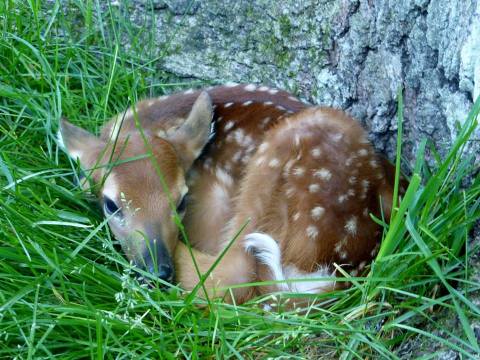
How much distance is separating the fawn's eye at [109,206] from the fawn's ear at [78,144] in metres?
0.24

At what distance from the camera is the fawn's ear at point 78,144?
4062mm

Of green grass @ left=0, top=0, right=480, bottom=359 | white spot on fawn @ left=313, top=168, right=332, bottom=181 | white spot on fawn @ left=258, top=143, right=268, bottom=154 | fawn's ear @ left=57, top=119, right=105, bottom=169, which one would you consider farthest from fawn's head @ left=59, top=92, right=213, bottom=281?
white spot on fawn @ left=313, top=168, right=332, bottom=181

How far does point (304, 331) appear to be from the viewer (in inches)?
125

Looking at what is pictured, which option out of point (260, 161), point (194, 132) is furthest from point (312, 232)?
point (194, 132)

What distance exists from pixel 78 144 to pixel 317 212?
48.3 inches

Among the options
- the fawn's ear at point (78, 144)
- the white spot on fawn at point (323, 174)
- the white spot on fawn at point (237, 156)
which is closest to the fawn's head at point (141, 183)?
the fawn's ear at point (78, 144)

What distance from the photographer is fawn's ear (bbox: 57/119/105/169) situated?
406 cm

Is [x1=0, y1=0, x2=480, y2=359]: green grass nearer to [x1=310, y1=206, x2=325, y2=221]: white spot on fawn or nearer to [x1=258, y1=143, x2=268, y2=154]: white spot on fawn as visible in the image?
[x1=310, y1=206, x2=325, y2=221]: white spot on fawn

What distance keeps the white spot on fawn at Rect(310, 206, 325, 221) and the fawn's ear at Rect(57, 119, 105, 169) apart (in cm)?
109

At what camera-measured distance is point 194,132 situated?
421cm

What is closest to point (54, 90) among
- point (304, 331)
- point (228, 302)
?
point (228, 302)

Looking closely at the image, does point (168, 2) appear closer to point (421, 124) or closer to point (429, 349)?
point (421, 124)

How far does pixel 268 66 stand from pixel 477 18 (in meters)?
1.73

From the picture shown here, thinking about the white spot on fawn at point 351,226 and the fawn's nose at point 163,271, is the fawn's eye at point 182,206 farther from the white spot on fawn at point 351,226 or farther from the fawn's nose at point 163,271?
the white spot on fawn at point 351,226
